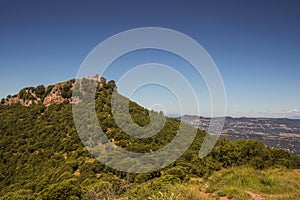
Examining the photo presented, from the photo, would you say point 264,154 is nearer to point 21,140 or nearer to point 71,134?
point 71,134

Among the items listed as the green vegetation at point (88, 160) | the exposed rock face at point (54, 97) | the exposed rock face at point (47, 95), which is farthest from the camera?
the exposed rock face at point (54, 97)

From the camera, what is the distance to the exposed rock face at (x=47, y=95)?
221ft

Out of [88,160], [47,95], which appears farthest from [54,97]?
[88,160]

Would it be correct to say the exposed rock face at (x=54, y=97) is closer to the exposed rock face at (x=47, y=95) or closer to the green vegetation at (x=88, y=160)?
the exposed rock face at (x=47, y=95)

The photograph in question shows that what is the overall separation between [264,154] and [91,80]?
144ft

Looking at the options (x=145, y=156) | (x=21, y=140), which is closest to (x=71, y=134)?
(x=21, y=140)

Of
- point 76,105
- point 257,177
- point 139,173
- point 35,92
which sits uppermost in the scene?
point 35,92

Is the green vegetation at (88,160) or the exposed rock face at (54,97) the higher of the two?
the exposed rock face at (54,97)

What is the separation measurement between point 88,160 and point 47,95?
33758 millimetres

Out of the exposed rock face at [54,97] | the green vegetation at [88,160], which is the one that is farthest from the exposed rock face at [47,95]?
the green vegetation at [88,160]

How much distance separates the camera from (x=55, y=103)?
222ft

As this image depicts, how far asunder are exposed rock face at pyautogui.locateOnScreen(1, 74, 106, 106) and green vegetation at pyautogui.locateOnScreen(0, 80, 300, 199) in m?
0.37

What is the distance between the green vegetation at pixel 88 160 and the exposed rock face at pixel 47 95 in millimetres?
372

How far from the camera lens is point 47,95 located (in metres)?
70.8
